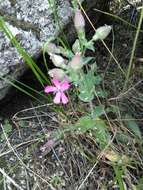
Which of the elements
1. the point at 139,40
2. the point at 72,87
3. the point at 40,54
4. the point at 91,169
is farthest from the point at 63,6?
the point at 91,169

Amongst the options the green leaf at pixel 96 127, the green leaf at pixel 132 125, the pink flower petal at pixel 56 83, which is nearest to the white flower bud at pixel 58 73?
the pink flower petal at pixel 56 83

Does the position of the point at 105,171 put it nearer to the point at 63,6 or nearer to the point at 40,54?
the point at 40,54

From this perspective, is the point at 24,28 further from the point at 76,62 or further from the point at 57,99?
the point at 76,62

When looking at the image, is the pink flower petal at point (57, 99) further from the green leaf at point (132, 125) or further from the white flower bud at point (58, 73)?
the green leaf at point (132, 125)

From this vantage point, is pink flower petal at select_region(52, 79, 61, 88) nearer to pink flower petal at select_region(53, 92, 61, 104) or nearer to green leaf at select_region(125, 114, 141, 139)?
pink flower petal at select_region(53, 92, 61, 104)

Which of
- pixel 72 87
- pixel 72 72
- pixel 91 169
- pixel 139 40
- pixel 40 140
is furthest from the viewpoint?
pixel 139 40

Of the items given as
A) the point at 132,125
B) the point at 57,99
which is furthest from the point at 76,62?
the point at 132,125

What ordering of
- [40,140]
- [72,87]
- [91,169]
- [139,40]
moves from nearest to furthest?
[91,169], [40,140], [72,87], [139,40]
